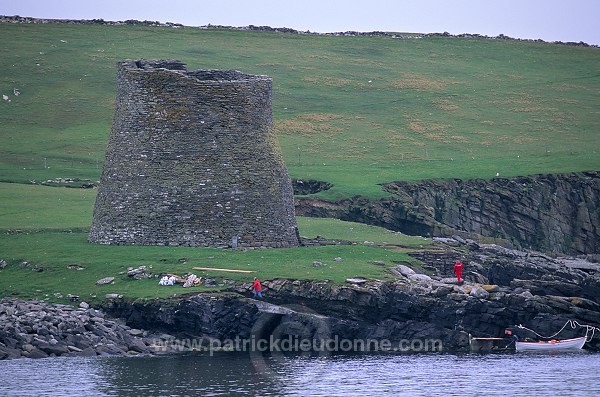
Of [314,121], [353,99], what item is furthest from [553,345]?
[353,99]

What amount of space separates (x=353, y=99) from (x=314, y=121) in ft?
27.5

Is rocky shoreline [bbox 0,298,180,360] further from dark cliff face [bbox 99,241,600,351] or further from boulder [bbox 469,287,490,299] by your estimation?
boulder [bbox 469,287,490,299]

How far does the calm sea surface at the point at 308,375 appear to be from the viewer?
40094mm

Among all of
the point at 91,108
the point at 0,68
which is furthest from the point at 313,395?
the point at 0,68

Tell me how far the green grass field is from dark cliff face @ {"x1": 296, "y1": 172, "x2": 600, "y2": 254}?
68.1 inches

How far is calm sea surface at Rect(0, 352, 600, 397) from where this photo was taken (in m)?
40.1

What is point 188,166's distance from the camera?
5625 centimetres

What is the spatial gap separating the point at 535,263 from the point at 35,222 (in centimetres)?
2220

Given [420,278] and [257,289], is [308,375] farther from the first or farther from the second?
[420,278]

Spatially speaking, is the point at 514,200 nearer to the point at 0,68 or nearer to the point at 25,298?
the point at 25,298

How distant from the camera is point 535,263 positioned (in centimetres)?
6109

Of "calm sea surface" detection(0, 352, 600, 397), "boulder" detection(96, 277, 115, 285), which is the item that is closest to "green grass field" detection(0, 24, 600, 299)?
"boulder" detection(96, 277, 115, 285)

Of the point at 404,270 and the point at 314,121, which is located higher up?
the point at 314,121

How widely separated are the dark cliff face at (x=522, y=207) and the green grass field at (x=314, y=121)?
68.1 inches
